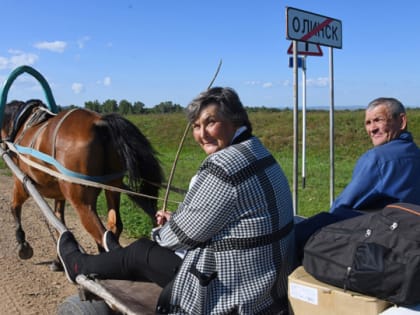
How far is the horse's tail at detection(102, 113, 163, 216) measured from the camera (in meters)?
4.44

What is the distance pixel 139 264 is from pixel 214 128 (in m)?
0.87

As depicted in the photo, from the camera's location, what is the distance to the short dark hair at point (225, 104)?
7.38 ft

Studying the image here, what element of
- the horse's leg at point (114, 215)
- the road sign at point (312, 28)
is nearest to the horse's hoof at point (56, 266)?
the horse's leg at point (114, 215)

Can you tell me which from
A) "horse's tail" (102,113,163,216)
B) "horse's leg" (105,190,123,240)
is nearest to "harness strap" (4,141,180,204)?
"horse's tail" (102,113,163,216)

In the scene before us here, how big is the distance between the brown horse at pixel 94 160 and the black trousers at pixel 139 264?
1.50 m

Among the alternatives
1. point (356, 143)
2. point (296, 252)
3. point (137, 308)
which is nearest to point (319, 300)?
point (296, 252)

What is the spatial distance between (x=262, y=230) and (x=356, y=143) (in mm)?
21440

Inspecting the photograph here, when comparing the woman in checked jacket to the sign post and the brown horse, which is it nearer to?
the sign post

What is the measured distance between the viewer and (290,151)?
22.2 m

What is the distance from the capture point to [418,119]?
2620cm

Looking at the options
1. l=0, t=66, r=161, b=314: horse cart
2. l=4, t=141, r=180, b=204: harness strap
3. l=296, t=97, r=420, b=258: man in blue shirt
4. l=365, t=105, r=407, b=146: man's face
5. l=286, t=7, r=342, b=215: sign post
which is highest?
l=286, t=7, r=342, b=215: sign post

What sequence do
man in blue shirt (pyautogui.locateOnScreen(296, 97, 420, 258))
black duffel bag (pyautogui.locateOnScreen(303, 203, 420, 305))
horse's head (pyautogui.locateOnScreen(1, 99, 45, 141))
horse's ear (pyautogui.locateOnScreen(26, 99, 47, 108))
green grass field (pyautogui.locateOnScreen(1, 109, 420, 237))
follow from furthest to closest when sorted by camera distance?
green grass field (pyautogui.locateOnScreen(1, 109, 420, 237)), horse's ear (pyautogui.locateOnScreen(26, 99, 47, 108)), horse's head (pyautogui.locateOnScreen(1, 99, 45, 141)), man in blue shirt (pyautogui.locateOnScreen(296, 97, 420, 258)), black duffel bag (pyautogui.locateOnScreen(303, 203, 420, 305))

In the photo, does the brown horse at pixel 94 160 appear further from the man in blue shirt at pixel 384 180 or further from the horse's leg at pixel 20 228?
the man in blue shirt at pixel 384 180

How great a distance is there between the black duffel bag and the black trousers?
0.77 metres
